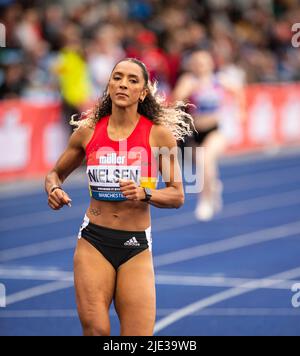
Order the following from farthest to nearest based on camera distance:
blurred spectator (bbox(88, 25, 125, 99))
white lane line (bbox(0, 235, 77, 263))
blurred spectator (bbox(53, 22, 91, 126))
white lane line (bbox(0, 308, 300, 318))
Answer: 1. blurred spectator (bbox(88, 25, 125, 99))
2. blurred spectator (bbox(53, 22, 91, 126))
3. white lane line (bbox(0, 235, 77, 263))
4. white lane line (bbox(0, 308, 300, 318))

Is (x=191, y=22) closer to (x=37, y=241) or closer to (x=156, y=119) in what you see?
(x=37, y=241)

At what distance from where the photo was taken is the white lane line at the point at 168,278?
10695 millimetres

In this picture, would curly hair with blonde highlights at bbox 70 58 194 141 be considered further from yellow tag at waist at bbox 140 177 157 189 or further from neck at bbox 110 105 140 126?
yellow tag at waist at bbox 140 177 157 189

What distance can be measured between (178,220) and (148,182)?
8715 mm

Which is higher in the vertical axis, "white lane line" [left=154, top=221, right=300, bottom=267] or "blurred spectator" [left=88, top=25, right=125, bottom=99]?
"blurred spectator" [left=88, top=25, right=125, bottom=99]

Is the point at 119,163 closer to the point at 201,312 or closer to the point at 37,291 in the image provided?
the point at 201,312

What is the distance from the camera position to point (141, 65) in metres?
6.74

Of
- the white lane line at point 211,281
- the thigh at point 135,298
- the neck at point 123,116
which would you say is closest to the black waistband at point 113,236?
the thigh at point 135,298

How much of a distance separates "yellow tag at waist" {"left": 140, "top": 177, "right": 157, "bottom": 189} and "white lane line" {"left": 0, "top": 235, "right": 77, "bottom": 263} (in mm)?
5625

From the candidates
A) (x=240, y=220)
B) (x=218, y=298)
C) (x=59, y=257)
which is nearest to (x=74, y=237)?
(x=59, y=257)

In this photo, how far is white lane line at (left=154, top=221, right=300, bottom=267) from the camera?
12.1 meters

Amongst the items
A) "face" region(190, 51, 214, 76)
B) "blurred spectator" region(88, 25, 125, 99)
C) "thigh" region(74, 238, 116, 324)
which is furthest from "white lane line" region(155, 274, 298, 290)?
"blurred spectator" region(88, 25, 125, 99)

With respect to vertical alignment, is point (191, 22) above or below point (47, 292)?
above
